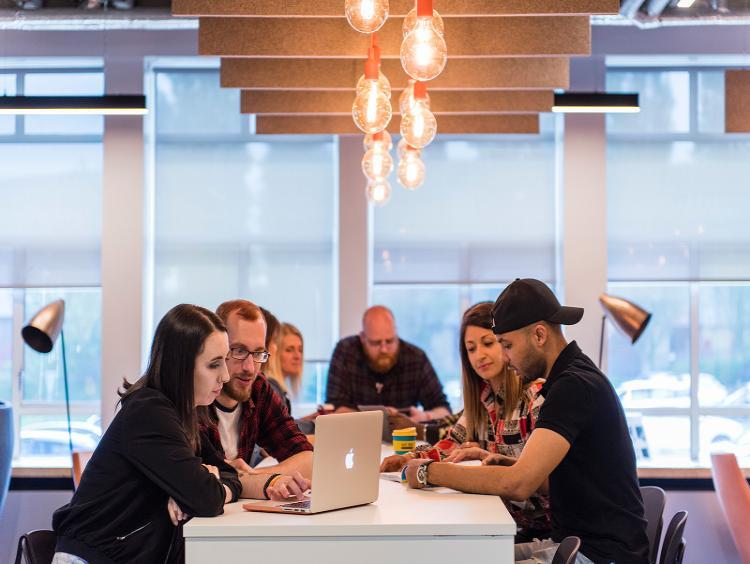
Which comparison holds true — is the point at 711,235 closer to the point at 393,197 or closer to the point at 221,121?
the point at 393,197

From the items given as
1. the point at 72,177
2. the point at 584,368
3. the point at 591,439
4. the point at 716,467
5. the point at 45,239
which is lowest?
the point at 716,467

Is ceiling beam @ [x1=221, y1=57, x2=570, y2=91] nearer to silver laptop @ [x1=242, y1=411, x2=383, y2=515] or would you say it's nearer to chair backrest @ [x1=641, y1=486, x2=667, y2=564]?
chair backrest @ [x1=641, y1=486, x2=667, y2=564]

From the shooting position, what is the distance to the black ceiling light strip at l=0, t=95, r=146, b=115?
6453 millimetres

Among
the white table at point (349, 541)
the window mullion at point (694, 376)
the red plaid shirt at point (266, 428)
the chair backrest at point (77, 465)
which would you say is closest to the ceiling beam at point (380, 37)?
the chair backrest at point (77, 465)

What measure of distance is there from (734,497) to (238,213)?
588 centimetres

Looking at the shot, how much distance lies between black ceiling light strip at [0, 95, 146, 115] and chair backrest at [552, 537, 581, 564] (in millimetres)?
4769

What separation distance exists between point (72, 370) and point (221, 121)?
2855 millimetres

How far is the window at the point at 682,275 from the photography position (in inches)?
367

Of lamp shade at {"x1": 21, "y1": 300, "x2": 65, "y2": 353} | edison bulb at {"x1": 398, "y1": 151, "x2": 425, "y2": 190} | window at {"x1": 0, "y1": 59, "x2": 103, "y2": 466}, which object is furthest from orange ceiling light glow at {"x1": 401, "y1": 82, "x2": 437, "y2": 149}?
window at {"x1": 0, "y1": 59, "x2": 103, "y2": 466}

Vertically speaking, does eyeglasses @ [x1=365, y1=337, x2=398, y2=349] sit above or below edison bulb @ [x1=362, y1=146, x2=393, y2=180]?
below

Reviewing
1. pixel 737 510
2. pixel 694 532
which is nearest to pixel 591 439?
pixel 737 510

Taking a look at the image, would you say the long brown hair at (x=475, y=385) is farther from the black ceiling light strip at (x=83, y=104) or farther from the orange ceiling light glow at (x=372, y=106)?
the black ceiling light strip at (x=83, y=104)

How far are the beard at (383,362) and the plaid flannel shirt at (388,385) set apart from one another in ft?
0.14

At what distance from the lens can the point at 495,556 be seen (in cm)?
239
